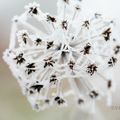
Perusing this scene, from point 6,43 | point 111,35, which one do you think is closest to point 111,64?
point 111,35

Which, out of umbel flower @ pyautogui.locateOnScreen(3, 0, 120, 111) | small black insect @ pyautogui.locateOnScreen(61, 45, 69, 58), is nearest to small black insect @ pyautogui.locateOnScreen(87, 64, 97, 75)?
umbel flower @ pyautogui.locateOnScreen(3, 0, 120, 111)

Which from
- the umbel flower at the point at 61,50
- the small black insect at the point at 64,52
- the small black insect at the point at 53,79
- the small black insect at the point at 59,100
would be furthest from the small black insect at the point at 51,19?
the small black insect at the point at 59,100

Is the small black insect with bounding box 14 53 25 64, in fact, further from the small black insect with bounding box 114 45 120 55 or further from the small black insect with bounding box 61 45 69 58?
the small black insect with bounding box 114 45 120 55

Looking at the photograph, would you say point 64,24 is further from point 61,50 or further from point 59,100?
point 59,100

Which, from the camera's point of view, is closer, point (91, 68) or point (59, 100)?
point (91, 68)

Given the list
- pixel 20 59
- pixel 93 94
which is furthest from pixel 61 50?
pixel 93 94

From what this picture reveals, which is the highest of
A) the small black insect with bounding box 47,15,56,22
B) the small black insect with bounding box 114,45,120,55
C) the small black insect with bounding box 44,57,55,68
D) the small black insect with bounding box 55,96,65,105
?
the small black insect with bounding box 47,15,56,22

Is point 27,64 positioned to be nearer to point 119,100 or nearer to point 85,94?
point 85,94

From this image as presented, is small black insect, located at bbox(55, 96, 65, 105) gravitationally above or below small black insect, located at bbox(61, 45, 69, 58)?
below

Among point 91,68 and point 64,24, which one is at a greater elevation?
point 64,24
